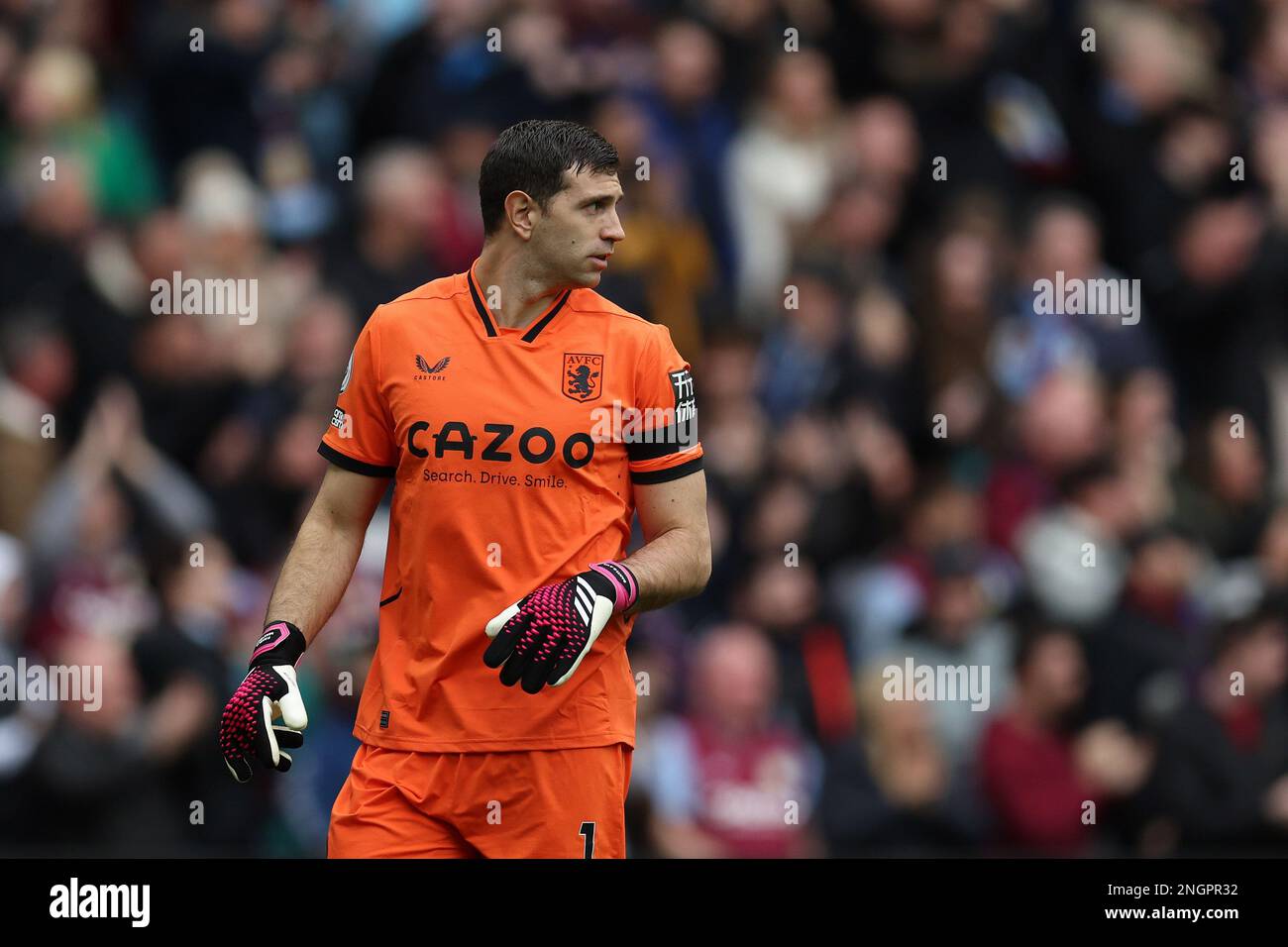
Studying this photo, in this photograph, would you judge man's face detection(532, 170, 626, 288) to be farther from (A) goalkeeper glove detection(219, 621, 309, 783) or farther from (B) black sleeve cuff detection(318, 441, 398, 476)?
(A) goalkeeper glove detection(219, 621, 309, 783)

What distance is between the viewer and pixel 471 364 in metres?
4.73

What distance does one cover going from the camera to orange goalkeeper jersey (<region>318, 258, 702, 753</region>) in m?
4.64

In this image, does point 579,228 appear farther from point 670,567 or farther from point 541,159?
point 670,567

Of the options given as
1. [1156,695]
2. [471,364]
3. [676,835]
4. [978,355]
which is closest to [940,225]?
[978,355]

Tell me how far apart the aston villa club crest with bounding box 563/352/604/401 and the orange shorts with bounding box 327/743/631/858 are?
81 cm

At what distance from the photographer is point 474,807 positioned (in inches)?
182

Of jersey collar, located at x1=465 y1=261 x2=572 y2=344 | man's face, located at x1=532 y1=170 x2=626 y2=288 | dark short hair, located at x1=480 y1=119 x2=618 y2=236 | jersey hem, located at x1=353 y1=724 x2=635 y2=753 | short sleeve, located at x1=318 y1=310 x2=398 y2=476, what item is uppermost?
dark short hair, located at x1=480 y1=119 x2=618 y2=236

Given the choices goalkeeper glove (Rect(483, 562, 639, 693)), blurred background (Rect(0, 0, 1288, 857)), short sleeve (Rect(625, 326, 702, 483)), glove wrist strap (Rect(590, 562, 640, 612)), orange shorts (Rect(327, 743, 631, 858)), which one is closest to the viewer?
goalkeeper glove (Rect(483, 562, 639, 693))

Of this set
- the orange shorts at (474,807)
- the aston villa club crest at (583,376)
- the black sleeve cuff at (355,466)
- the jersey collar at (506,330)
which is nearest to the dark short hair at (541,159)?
the jersey collar at (506,330)

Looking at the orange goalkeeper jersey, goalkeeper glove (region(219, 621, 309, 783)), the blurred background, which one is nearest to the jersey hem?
the orange goalkeeper jersey

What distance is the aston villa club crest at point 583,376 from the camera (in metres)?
4.71

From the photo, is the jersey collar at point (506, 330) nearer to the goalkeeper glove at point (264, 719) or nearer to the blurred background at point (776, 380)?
the goalkeeper glove at point (264, 719)

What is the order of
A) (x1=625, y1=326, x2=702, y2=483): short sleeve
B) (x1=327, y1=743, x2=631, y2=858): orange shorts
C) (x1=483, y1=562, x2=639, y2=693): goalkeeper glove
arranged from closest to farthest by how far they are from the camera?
(x1=483, y1=562, x2=639, y2=693): goalkeeper glove, (x1=327, y1=743, x2=631, y2=858): orange shorts, (x1=625, y1=326, x2=702, y2=483): short sleeve

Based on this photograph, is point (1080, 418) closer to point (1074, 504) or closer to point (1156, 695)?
point (1074, 504)
